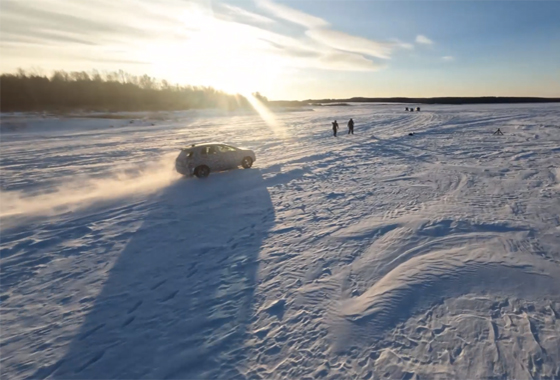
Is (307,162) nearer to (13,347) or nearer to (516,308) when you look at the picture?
(516,308)

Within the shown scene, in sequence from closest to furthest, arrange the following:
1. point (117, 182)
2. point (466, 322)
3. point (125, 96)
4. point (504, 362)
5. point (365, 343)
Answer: point (504, 362) < point (365, 343) < point (466, 322) < point (117, 182) < point (125, 96)

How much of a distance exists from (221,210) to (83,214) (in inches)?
155

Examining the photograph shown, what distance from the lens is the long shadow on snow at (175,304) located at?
3.72 m

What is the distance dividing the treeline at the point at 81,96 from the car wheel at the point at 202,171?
6044 centimetres

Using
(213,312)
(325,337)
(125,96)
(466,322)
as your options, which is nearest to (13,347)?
(213,312)

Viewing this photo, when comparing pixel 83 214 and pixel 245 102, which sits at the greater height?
pixel 245 102

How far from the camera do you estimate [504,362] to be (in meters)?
3.63

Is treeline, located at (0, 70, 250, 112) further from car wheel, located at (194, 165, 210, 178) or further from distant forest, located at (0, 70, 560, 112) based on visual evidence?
car wheel, located at (194, 165, 210, 178)

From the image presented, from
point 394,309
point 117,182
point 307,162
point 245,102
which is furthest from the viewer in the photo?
point 245,102

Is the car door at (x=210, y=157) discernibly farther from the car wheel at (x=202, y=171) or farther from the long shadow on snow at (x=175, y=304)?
the long shadow on snow at (x=175, y=304)

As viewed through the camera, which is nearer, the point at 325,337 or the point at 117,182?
the point at 325,337

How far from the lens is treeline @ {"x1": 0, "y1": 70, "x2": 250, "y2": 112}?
58.9 meters

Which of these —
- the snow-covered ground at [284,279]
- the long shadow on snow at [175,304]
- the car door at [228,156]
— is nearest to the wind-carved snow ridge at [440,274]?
the snow-covered ground at [284,279]

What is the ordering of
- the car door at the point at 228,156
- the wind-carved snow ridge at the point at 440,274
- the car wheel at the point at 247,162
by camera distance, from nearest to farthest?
the wind-carved snow ridge at the point at 440,274 → the car door at the point at 228,156 → the car wheel at the point at 247,162
